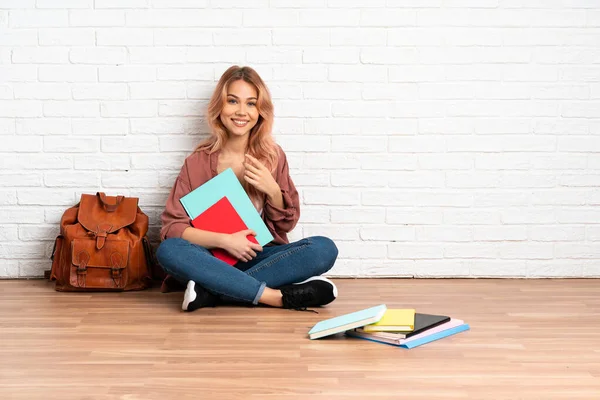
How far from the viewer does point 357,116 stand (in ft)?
11.7

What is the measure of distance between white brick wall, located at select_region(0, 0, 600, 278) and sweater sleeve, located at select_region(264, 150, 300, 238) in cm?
18

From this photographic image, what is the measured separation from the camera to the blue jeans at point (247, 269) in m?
3.03

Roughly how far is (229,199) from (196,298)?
1.53 feet

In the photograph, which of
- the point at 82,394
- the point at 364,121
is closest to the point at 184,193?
the point at 364,121

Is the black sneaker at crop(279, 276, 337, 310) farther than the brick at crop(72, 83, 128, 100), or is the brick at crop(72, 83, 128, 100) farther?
the brick at crop(72, 83, 128, 100)

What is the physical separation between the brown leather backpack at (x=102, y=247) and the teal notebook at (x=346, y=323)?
3.50ft

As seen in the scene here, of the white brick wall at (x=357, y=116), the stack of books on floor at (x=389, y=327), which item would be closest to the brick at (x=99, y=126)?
the white brick wall at (x=357, y=116)

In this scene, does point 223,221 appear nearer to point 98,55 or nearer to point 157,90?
point 157,90

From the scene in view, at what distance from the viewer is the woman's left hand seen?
10.7 ft

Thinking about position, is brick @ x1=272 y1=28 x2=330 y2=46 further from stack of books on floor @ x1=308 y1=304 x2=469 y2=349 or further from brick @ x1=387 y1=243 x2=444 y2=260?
stack of books on floor @ x1=308 y1=304 x2=469 y2=349

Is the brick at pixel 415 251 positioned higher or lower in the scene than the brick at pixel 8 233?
lower

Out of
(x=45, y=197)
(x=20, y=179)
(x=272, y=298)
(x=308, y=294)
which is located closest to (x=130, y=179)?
(x=45, y=197)

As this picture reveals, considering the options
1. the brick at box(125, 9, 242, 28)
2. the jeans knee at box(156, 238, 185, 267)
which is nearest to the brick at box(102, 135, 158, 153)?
the brick at box(125, 9, 242, 28)

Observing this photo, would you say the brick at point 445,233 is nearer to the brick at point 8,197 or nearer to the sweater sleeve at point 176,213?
the sweater sleeve at point 176,213
